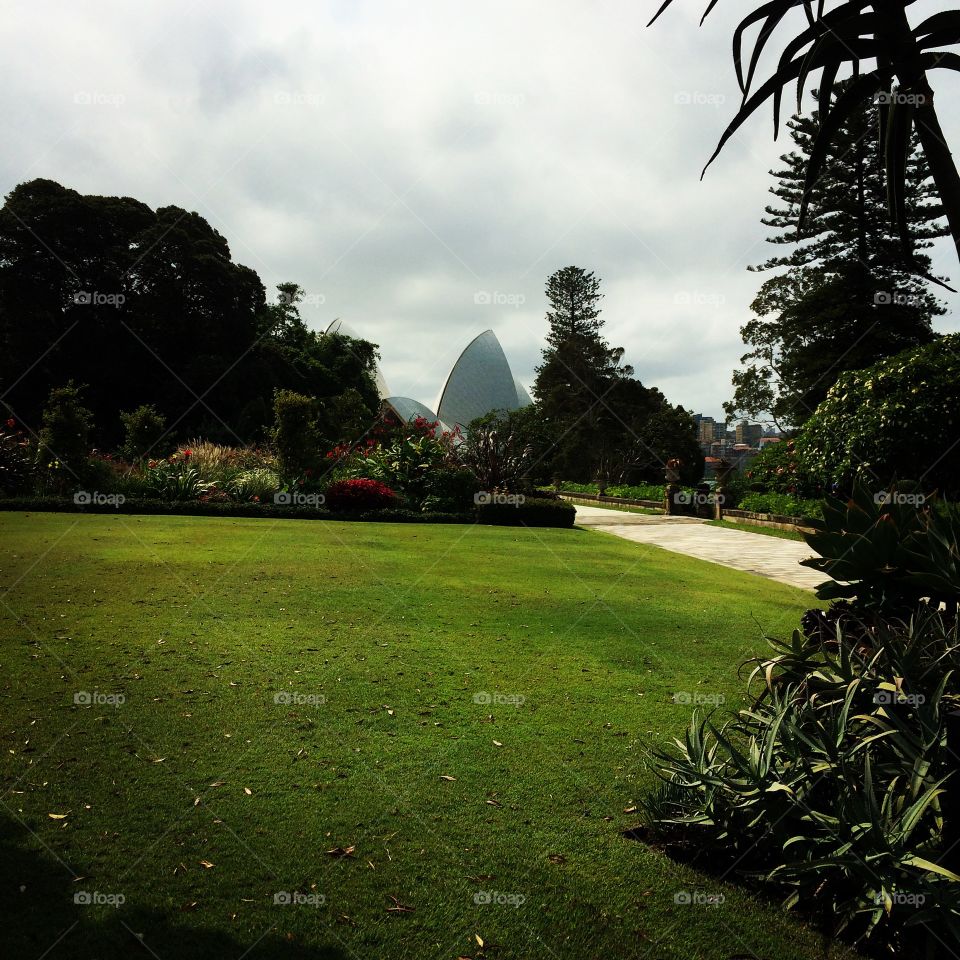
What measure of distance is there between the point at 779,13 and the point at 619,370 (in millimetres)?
42079

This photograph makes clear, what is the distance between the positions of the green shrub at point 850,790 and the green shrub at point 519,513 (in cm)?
1302

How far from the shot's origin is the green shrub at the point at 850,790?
2371 millimetres

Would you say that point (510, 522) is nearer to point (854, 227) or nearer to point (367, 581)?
point (367, 581)

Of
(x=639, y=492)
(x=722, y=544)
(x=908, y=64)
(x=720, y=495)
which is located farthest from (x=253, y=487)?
(x=639, y=492)

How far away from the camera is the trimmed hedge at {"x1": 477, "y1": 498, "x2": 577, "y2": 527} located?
53.5 feet

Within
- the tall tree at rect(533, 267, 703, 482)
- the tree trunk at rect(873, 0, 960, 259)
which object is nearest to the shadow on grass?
the tree trunk at rect(873, 0, 960, 259)

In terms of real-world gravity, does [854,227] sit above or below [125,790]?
above

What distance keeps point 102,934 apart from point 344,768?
4.37 ft

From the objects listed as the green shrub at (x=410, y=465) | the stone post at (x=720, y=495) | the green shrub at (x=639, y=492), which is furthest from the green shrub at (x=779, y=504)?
the green shrub at (x=410, y=465)

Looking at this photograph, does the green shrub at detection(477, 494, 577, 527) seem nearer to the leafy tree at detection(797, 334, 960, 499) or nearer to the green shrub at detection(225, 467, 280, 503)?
the green shrub at detection(225, 467, 280, 503)

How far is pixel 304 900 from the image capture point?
255cm

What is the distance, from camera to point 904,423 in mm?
15297

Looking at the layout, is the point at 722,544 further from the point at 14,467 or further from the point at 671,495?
the point at 14,467

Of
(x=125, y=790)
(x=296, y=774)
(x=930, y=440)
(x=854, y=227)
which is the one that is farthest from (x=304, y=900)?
(x=854, y=227)
